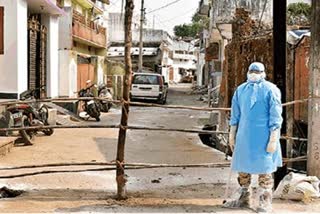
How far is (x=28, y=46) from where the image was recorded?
17.1m

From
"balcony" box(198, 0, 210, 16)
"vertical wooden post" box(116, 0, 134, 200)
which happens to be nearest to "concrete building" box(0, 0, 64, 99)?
"vertical wooden post" box(116, 0, 134, 200)

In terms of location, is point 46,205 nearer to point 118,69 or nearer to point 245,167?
point 245,167

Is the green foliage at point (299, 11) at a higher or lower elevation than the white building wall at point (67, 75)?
higher

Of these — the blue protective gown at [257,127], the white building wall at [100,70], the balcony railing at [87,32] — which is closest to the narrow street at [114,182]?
the blue protective gown at [257,127]

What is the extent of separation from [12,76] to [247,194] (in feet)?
33.3

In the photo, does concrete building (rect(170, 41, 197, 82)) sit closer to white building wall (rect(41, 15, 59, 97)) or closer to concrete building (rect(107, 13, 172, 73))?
concrete building (rect(107, 13, 172, 73))

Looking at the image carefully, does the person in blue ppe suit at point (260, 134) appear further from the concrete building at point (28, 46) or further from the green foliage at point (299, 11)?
the green foliage at point (299, 11)

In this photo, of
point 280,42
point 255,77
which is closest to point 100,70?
point 280,42

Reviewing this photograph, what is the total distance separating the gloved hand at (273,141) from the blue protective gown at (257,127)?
1.8 inches

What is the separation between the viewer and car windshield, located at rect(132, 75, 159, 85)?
28125 millimetres

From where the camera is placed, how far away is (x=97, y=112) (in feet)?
59.3

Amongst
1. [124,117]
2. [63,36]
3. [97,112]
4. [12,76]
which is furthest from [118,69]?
[124,117]

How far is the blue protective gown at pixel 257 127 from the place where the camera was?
5.70 meters

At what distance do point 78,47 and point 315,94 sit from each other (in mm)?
23663
